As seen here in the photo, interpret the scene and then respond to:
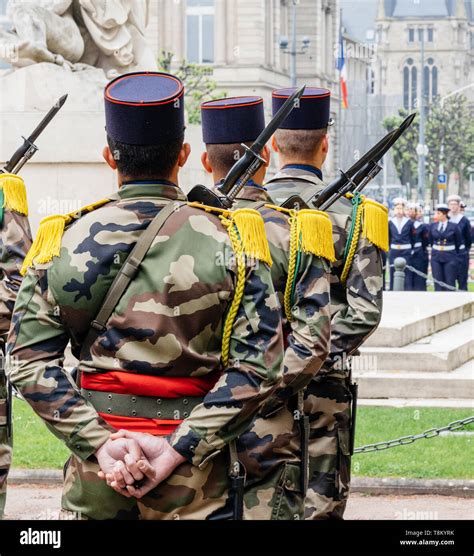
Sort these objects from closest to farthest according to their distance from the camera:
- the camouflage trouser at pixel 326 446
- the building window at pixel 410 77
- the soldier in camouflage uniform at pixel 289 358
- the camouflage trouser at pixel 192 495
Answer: the camouflage trouser at pixel 192 495 < the soldier in camouflage uniform at pixel 289 358 < the camouflage trouser at pixel 326 446 < the building window at pixel 410 77

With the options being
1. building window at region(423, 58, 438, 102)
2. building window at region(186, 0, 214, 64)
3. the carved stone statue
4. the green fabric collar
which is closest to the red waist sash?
the green fabric collar

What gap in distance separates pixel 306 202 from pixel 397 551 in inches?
65.6

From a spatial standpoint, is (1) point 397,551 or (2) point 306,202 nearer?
(1) point 397,551

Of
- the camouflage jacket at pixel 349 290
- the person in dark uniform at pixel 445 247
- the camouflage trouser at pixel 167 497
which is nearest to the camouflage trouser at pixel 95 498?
the camouflage trouser at pixel 167 497

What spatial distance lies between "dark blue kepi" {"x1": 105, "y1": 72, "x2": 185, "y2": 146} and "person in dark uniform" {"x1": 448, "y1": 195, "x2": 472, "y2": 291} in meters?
19.3

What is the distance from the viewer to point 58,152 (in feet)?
41.3

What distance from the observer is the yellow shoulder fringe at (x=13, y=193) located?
5.94 meters

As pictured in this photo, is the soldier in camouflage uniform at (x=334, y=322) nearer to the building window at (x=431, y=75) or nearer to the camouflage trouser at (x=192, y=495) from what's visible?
the camouflage trouser at (x=192, y=495)

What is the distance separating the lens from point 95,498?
3.72m

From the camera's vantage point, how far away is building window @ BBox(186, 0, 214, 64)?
6400 centimetres

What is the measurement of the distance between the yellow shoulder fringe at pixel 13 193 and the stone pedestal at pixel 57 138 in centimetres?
644

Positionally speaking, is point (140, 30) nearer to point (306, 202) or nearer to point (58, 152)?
point (58, 152)

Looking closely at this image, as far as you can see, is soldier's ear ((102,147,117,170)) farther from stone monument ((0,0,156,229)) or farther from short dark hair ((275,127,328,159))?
stone monument ((0,0,156,229))

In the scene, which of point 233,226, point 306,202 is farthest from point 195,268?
point 306,202
